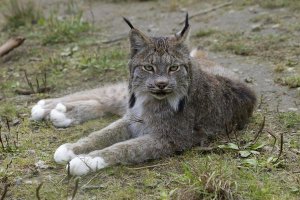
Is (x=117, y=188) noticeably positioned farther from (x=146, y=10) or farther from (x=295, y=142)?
(x=146, y=10)

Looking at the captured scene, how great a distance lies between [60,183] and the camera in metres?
4.42

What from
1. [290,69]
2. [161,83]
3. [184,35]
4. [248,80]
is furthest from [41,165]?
[290,69]

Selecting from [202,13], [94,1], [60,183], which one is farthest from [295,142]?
[94,1]

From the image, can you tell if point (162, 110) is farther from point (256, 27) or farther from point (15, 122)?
point (256, 27)

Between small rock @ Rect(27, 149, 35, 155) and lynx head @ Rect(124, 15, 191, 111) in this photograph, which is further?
small rock @ Rect(27, 149, 35, 155)

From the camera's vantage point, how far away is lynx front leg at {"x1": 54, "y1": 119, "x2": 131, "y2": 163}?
475 cm

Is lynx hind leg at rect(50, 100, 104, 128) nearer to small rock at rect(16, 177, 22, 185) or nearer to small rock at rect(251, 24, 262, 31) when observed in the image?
small rock at rect(16, 177, 22, 185)

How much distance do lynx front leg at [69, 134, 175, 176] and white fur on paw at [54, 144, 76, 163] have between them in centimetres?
16

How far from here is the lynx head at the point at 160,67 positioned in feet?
15.8

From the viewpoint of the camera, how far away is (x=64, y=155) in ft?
15.5

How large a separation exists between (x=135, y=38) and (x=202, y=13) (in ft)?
15.0

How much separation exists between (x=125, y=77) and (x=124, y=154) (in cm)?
250

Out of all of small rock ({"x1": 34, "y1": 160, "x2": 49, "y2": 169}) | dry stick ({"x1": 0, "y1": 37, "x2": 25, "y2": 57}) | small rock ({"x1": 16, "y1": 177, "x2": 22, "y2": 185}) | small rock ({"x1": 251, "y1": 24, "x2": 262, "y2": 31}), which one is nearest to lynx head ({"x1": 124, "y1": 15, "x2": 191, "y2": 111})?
small rock ({"x1": 34, "y1": 160, "x2": 49, "y2": 169})

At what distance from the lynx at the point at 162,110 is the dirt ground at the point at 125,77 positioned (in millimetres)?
124
